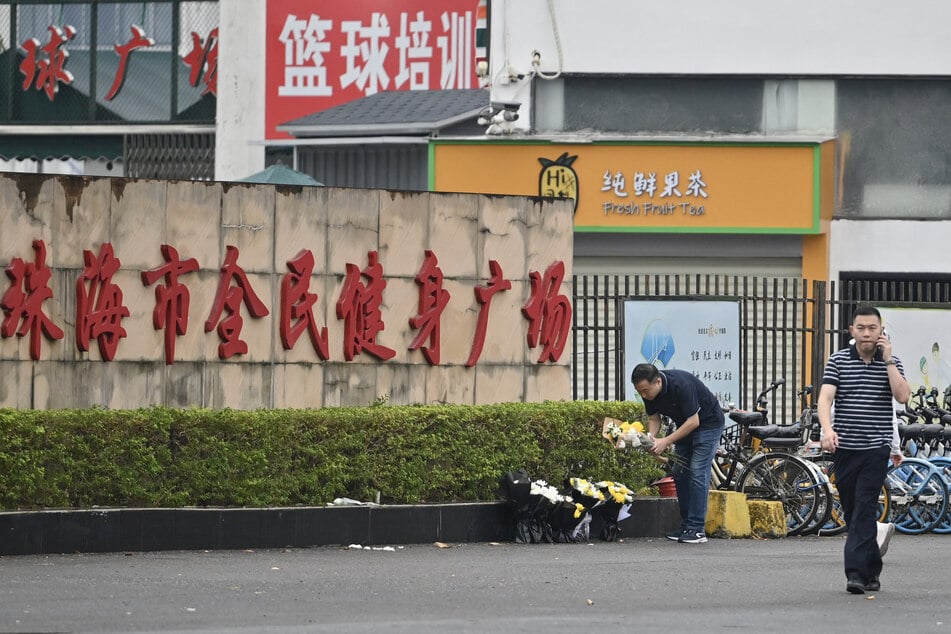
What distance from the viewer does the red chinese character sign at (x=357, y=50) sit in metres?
29.2

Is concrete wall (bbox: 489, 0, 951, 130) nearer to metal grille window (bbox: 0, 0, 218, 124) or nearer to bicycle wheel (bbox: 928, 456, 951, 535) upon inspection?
metal grille window (bbox: 0, 0, 218, 124)

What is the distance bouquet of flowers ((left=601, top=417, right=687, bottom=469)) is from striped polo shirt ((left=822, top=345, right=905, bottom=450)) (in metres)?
3.51

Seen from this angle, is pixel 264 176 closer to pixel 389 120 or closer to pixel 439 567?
pixel 389 120

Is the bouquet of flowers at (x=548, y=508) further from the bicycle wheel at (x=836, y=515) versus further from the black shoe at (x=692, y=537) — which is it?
the bicycle wheel at (x=836, y=515)

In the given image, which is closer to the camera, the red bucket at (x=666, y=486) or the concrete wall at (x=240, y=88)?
the red bucket at (x=666, y=486)

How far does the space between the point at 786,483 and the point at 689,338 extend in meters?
3.76

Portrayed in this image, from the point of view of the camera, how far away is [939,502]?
15773 mm

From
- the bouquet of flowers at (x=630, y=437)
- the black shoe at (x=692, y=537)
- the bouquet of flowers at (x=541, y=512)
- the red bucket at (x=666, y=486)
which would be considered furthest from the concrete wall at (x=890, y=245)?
the bouquet of flowers at (x=541, y=512)

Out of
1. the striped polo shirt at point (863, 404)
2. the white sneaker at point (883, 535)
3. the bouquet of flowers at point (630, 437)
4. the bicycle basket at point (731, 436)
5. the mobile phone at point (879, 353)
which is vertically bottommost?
the white sneaker at point (883, 535)

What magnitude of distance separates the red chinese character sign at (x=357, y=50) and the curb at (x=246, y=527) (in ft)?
52.8

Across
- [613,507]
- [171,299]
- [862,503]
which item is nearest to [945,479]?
[613,507]

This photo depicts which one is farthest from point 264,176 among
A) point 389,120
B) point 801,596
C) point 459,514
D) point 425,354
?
point 801,596

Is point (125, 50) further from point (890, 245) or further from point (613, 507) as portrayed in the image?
point (613, 507)

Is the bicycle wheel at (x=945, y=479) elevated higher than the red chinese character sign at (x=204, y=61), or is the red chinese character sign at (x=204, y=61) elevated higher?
the red chinese character sign at (x=204, y=61)
